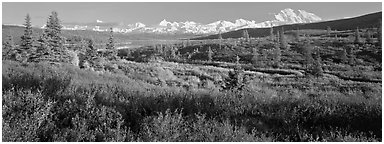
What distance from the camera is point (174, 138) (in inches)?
185

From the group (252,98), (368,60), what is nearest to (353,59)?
(368,60)

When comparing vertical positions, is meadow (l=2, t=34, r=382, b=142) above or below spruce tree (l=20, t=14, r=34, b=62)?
below

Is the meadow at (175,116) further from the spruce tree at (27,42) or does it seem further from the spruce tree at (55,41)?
Result: the spruce tree at (27,42)

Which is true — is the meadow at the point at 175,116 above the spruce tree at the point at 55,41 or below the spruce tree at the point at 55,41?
below

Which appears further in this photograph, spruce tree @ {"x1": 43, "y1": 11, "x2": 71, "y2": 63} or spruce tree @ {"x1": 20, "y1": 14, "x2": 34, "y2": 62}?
spruce tree @ {"x1": 20, "y1": 14, "x2": 34, "y2": 62}

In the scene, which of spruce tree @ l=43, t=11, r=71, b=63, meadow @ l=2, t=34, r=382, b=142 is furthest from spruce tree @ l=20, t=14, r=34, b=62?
meadow @ l=2, t=34, r=382, b=142

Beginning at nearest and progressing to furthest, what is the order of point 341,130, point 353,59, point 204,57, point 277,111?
point 341,130 → point 277,111 → point 353,59 → point 204,57

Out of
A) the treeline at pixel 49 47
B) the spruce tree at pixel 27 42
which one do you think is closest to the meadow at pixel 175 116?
the treeline at pixel 49 47

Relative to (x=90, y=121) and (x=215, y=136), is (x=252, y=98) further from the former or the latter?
(x=90, y=121)

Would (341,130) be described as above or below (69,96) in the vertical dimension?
below

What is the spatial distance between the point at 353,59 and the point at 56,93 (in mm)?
83335

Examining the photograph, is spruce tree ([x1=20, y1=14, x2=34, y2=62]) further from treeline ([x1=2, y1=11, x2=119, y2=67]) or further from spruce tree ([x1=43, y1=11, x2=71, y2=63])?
spruce tree ([x1=43, y1=11, x2=71, y2=63])

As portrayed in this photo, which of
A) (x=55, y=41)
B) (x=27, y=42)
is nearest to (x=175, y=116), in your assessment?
(x=55, y=41)

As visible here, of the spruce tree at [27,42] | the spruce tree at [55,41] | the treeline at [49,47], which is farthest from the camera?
the spruce tree at [27,42]
